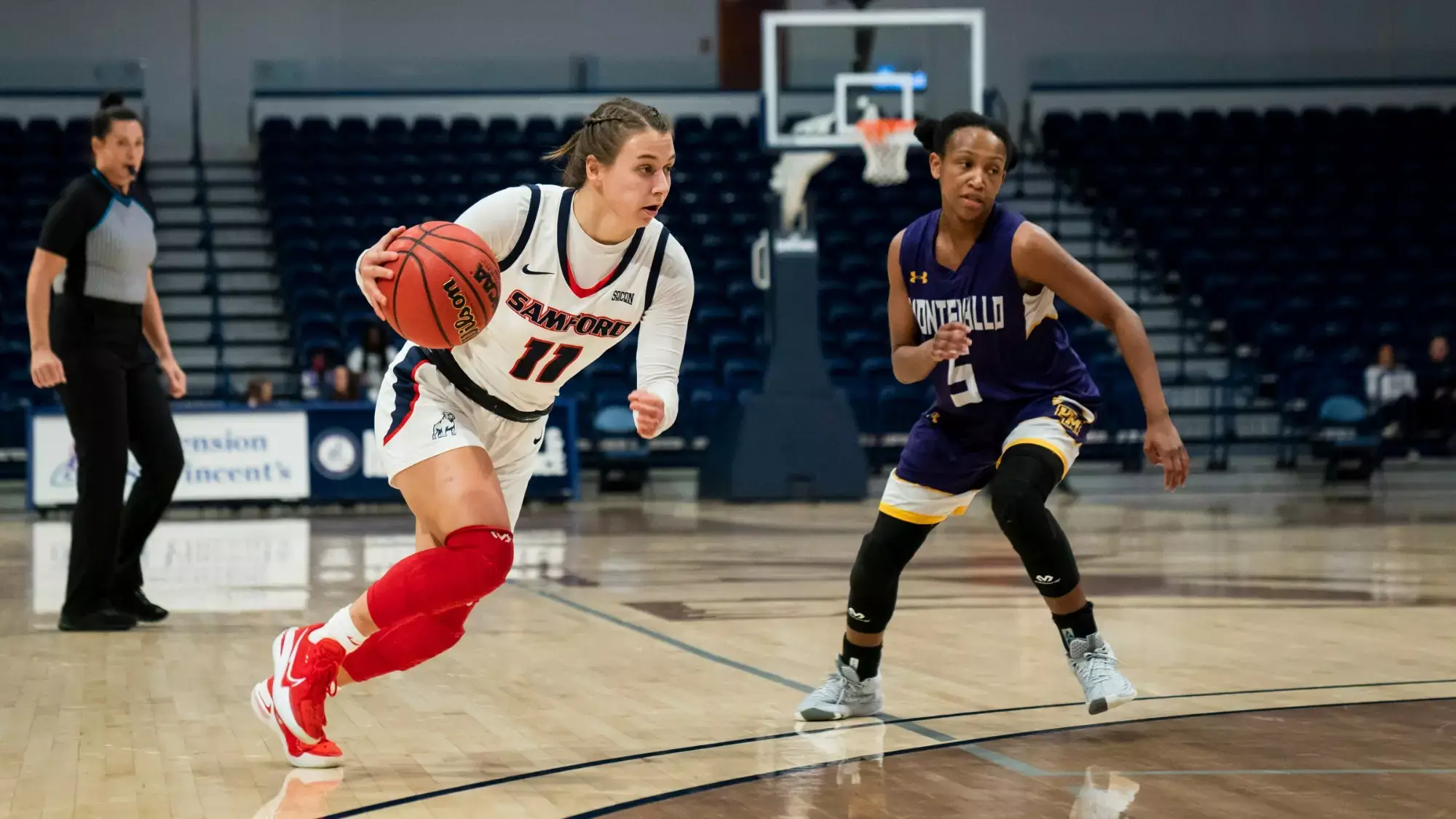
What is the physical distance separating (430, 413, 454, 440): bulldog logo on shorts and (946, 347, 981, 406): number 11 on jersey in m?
1.38

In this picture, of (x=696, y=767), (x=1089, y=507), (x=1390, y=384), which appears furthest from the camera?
(x=1390, y=384)

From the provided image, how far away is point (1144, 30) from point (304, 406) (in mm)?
13827

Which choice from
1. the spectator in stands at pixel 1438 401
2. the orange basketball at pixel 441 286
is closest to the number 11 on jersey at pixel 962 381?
the orange basketball at pixel 441 286

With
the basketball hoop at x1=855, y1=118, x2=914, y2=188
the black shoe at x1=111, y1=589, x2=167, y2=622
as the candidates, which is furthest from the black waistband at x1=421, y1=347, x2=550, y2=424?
the basketball hoop at x1=855, y1=118, x2=914, y2=188

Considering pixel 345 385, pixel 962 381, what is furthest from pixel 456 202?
pixel 962 381

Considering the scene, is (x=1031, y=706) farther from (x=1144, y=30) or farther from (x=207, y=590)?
(x=1144, y=30)

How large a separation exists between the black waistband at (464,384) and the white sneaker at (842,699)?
3.65ft

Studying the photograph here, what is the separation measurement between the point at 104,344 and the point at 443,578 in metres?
2.98

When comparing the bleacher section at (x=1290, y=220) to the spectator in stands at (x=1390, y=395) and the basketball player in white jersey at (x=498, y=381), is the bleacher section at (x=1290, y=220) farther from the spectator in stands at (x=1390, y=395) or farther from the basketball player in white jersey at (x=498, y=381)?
the basketball player in white jersey at (x=498, y=381)

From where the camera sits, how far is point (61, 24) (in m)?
21.3

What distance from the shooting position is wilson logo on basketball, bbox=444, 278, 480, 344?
3.66 m

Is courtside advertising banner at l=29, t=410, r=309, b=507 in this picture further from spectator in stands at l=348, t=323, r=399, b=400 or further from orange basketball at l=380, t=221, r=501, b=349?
orange basketball at l=380, t=221, r=501, b=349

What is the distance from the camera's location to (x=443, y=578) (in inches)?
146

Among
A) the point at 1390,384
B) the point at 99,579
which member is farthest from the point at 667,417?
the point at 1390,384
